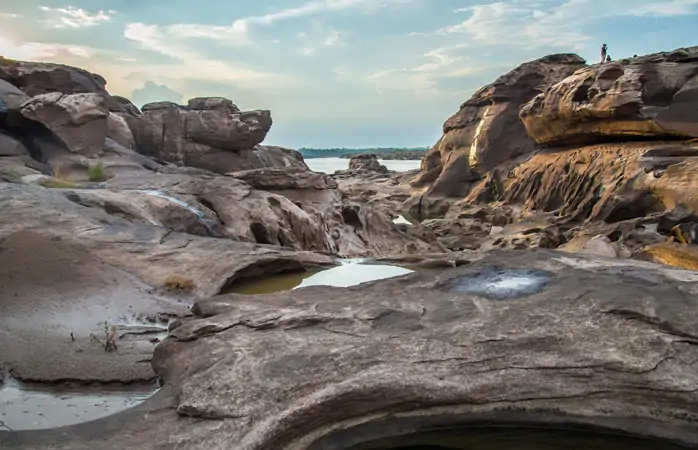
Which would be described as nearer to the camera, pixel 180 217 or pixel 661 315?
pixel 661 315

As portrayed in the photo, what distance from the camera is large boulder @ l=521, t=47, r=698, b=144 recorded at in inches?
712

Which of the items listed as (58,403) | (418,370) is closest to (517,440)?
(418,370)

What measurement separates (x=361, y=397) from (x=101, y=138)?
16.5 m

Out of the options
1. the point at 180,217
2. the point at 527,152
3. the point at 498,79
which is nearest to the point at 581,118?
the point at 527,152

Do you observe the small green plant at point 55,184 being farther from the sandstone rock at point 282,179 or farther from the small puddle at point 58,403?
the small puddle at point 58,403

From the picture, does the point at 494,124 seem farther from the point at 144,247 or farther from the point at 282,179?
the point at 144,247

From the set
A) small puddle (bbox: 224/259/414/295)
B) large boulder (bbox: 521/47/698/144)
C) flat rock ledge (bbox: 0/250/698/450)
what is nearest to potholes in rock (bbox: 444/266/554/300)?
flat rock ledge (bbox: 0/250/698/450)

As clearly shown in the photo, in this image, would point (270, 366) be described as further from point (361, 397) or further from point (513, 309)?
point (513, 309)

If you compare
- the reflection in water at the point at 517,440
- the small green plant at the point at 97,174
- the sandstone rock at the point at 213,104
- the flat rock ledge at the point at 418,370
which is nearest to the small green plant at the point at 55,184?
the small green plant at the point at 97,174

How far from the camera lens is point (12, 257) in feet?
23.9

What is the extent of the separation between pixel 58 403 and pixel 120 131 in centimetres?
1962

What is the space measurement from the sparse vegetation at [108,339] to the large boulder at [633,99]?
17319mm


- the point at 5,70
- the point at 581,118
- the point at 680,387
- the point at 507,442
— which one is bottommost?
the point at 507,442

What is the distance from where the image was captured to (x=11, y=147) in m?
16.3
